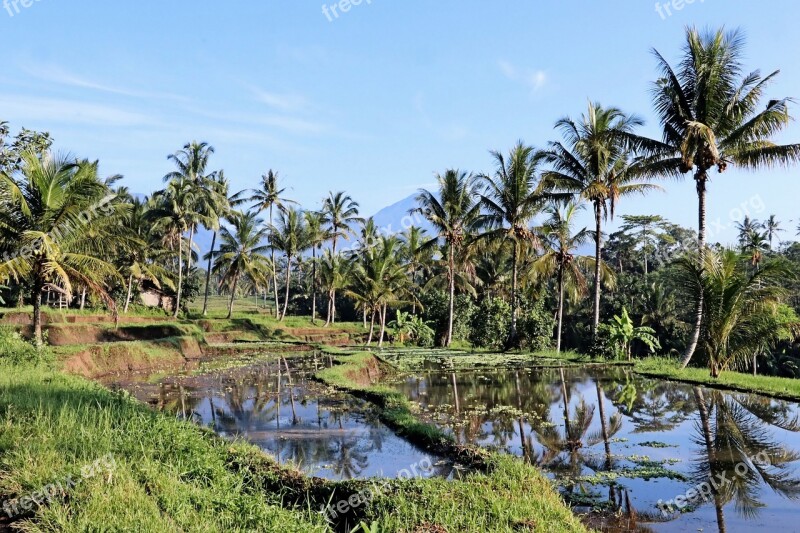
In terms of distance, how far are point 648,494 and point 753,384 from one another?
991 centimetres

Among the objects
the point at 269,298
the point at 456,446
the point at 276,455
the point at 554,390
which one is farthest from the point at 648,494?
the point at 269,298

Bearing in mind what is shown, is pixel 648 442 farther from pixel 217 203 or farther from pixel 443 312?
pixel 217 203

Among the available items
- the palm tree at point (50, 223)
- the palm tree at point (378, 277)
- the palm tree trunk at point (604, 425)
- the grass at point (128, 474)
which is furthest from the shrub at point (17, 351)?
the palm tree at point (378, 277)

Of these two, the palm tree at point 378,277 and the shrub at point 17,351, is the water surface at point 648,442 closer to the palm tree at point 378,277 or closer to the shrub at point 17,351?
the shrub at point 17,351

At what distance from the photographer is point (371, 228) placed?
47.4 meters

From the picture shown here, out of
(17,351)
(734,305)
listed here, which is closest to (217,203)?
(17,351)

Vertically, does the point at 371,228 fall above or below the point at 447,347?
above

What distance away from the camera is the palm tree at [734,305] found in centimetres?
1482

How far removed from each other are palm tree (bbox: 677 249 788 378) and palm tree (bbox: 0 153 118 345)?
53.5 feet

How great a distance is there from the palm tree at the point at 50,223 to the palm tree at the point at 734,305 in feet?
53.5

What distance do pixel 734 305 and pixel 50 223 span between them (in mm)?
18205

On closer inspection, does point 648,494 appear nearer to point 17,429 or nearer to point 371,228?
point 17,429

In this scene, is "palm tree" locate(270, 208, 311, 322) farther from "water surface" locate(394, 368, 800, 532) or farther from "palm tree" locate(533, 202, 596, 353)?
"water surface" locate(394, 368, 800, 532)

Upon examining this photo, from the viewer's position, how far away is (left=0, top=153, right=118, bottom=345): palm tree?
13.9 m
